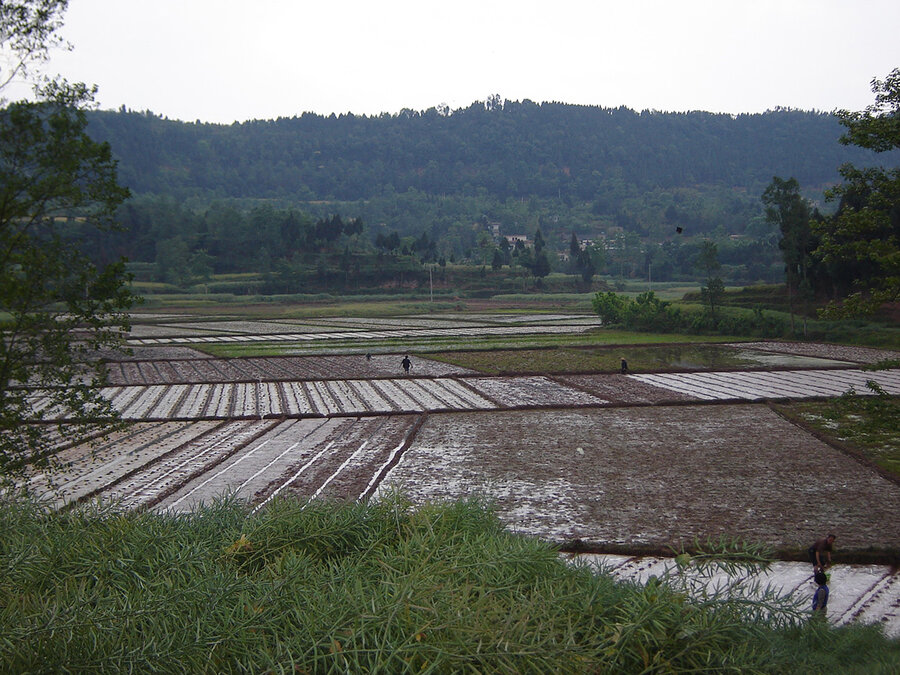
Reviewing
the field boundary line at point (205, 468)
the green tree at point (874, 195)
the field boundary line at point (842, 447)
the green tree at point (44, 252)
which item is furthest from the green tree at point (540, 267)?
the green tree at point (44, 252)

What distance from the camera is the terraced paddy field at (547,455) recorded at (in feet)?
37.7

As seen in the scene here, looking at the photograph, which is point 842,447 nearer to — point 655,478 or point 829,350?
point 655,478

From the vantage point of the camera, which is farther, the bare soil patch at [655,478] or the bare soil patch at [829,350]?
the bare soil patch at [829,350]

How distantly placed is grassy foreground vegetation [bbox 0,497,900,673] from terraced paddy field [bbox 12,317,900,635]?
2.28 m

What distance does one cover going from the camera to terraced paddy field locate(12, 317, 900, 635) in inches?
452

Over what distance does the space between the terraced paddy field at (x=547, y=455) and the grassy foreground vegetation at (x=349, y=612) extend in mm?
2276

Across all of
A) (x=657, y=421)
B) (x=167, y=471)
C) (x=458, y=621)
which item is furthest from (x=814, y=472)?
(x=167, y=471)

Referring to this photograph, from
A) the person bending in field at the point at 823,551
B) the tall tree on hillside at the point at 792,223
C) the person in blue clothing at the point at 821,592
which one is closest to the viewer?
the person in blue clothing at the point at 821,592

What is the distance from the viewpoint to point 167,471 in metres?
15.5

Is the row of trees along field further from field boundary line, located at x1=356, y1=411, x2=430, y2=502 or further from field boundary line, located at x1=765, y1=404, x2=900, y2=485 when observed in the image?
field boundary line, located at x1=765, y1=404, x2=900, y2=485

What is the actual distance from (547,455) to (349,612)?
491 inches

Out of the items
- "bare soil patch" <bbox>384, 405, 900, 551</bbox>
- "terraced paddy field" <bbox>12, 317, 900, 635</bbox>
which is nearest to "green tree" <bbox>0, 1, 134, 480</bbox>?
"terraced paddy field" <bbox>12, 317, 900, 635</bbox>

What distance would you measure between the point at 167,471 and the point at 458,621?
1304 cm

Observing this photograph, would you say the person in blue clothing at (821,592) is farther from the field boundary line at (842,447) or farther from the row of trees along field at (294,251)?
the row of trees along field at (294,251)
